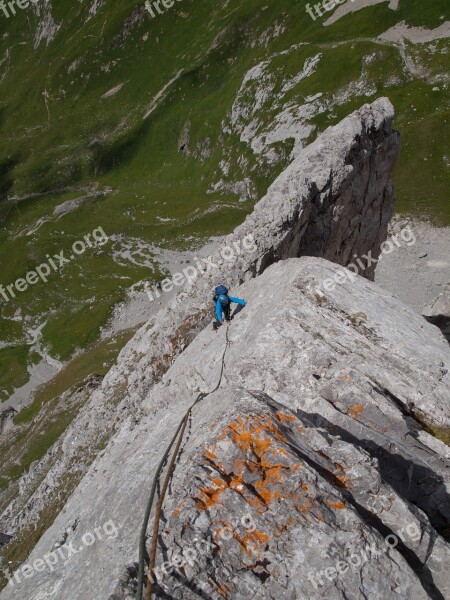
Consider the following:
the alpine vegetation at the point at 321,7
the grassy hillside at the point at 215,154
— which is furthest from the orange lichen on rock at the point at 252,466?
the alpine vegetation at the point at 321,7

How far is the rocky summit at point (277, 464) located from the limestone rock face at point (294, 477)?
0.04 meters

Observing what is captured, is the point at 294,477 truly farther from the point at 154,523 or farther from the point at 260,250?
the point at 260,250

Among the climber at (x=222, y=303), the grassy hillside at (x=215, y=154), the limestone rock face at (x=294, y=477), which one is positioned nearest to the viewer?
the limestone rock face at (x=294, y=477)

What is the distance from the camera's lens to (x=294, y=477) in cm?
1023

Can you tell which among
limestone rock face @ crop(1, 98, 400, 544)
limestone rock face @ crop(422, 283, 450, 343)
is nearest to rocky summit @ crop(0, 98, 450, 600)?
limestone rock face @ crop(1, 98, 400, 544)

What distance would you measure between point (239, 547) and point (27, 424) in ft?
202

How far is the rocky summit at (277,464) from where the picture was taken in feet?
31.0

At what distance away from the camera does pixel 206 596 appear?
9109mm

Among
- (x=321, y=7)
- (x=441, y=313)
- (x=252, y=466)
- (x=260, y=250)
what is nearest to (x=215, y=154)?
(x=321, y=7)

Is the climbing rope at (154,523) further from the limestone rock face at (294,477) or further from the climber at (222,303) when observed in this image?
the climber at (222,303)

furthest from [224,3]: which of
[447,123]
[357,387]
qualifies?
[357,387]

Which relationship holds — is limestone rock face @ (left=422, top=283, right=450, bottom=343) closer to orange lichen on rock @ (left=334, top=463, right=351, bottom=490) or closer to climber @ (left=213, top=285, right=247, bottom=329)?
climber @ (left=213, top=285, right=247, bottom=329)

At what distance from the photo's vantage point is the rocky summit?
31.0 ft

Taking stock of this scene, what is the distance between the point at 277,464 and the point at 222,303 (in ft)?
36.7
